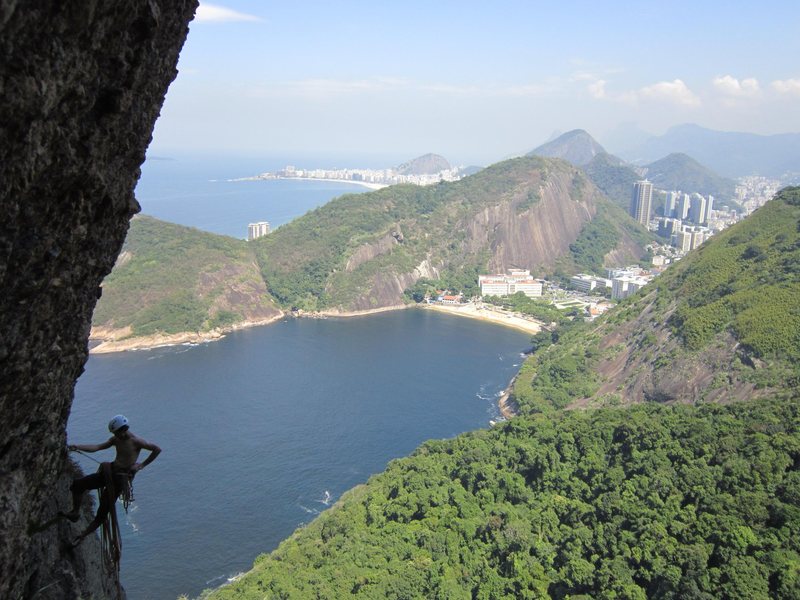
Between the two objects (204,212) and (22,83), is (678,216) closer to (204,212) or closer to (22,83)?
(204,212)

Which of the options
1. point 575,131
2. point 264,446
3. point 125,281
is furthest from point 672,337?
point 575,131

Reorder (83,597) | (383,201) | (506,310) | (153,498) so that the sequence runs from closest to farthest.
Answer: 1. (83,597)
2. (153,498)
3. (506,310)
4. (383,201)

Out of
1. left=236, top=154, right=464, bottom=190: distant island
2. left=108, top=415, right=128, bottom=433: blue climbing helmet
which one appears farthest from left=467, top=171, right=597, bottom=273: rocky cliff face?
left=236, top=154, right=464, bottom=190: distant island

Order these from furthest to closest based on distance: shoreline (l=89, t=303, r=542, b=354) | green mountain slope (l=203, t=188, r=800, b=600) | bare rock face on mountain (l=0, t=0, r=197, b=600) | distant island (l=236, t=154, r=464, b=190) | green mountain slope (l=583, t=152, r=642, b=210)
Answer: distant island (l=236, t=154, r=464, b=190) → green mountain slope (l=583, t=152, r=642, b=210) → shoreline (l=89, t=303, r=542, b=354) → green mountain slope (l=203, t=188, r=800, b=600) → bare rock face on mountain (l=0, t=0, r=197, b=600)

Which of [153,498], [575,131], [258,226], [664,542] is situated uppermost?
[575,131]

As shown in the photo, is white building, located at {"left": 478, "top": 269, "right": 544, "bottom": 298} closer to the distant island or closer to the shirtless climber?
the shirtless climber

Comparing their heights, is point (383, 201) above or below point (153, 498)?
above

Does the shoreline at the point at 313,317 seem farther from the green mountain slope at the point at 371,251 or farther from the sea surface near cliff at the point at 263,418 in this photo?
the sea surface near cliff at the point at 263,418
